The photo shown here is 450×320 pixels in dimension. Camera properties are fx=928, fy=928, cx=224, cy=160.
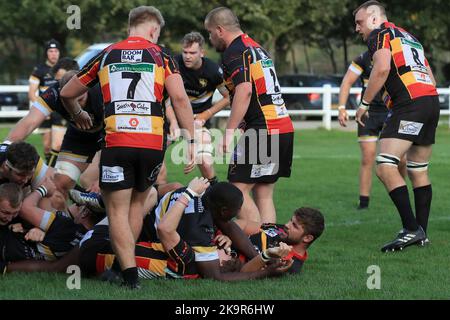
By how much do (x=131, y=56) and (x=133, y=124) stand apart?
0.49 m

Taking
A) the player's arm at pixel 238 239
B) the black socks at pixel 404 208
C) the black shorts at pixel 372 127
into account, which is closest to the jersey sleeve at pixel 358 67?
the black shorts at pixel 372 127

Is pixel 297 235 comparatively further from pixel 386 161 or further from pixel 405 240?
pixel 386 161

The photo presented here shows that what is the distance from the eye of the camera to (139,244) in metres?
7.13

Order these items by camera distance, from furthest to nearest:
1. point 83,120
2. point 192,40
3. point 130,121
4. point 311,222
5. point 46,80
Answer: point 46,80 < point 192,40 < point 83,120 < point 311,222 < point 130,121

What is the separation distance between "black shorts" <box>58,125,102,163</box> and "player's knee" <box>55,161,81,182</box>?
60 millimetres

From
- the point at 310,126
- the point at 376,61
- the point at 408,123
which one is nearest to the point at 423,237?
the point at 408,123

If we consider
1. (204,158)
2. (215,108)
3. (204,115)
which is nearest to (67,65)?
(204,158)

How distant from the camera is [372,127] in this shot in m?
11.7

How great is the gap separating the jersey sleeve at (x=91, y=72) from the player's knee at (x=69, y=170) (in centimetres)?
254

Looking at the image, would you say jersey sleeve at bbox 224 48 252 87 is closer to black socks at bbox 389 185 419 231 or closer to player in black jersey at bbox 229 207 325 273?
player in black jersey at bbox 229 207 325 273

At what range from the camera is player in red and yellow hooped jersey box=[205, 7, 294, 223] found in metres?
8.44

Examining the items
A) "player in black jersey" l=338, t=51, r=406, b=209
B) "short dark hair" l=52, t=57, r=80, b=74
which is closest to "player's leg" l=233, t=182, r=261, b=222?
"player in black jersey" l=338, t=51, r=406, b=209

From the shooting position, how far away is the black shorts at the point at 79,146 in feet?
30.6

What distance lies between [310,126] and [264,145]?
18406 mm
